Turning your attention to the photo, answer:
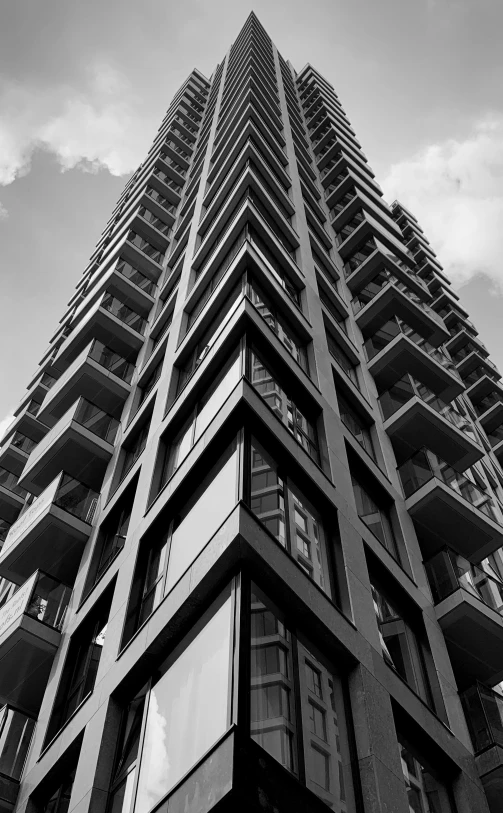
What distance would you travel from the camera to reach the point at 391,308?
87.1 ft

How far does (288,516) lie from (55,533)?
921 cm

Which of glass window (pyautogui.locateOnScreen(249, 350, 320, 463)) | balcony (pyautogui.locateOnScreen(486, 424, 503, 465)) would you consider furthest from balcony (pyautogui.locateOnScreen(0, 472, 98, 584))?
balcony (pyautogui.locateOnScreen(486, 424, 503, 465))

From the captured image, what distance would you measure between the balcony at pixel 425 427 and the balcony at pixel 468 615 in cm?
489

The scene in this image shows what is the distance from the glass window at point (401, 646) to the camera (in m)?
13.5

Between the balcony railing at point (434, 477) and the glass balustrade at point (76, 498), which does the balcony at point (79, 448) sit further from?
the balcony railing at point (434, 477)

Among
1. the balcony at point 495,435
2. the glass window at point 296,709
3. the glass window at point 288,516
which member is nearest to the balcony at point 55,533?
the glass window at point 288,516

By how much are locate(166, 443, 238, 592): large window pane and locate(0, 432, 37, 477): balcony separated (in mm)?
21236

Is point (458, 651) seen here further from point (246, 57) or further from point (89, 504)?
point (246, 57)

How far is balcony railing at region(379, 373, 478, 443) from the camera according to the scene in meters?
21.8

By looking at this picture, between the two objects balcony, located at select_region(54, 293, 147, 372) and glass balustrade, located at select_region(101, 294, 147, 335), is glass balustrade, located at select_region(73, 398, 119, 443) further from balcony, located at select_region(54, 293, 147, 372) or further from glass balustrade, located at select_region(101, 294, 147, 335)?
Result: glass balustrade, located at select_region(101, 294, 147, 335)

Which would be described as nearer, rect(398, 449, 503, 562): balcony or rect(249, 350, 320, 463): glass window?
rect(249, 350, 320, 463): glass window

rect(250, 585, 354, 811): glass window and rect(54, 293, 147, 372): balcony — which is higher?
rect(250, 585, 354, 811): glass window

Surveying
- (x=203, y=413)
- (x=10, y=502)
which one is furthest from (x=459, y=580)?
(x=10, y=502)

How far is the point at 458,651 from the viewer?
650 inches
